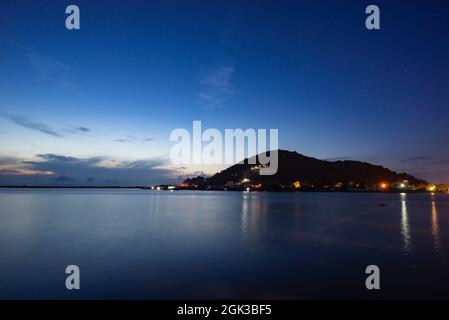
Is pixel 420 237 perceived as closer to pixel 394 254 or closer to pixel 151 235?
pixel 394 254

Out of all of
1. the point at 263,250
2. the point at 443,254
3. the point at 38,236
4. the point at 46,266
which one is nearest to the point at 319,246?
the point at 263,250

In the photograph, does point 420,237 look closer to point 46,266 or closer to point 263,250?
point 263,250

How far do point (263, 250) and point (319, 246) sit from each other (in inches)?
181

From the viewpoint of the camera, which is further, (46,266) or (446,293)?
(46,266)

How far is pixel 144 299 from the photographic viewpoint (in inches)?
483

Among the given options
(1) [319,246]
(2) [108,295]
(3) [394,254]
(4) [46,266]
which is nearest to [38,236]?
(4) [46,266]

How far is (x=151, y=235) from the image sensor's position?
28.7 metres

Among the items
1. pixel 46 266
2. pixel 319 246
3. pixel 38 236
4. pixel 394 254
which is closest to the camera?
pixel 46 266

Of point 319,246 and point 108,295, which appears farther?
point 319,246
